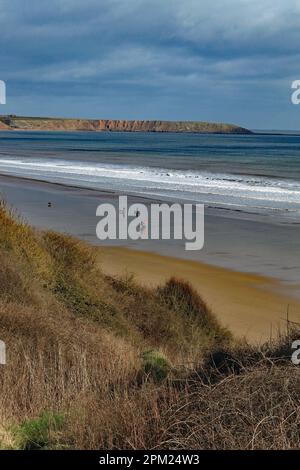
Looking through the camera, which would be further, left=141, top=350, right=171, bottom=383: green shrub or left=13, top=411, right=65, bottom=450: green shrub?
left=141, top=350, right=171, bottom=383: green shrub

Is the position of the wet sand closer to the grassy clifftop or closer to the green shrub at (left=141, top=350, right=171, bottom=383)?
the grassy clifftop

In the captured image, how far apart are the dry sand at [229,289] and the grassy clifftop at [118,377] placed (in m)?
0.64

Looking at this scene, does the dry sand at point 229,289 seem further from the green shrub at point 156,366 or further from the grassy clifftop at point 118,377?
the green shrub at point 156,366

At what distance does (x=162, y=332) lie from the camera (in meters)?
11.6

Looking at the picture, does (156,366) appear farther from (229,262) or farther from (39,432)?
(229,262)

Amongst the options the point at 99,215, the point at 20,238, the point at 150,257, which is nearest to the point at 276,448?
the point at 20,238

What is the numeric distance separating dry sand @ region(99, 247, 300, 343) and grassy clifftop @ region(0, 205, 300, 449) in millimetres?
639

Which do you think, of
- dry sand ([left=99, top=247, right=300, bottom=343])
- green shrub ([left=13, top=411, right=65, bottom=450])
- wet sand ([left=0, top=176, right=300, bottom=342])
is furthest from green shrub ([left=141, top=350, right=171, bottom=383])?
dry sand ([left=99, top=247, right=300, bottom=343])

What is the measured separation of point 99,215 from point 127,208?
1.77 m

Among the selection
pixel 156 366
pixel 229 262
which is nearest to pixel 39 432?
pixel 156 366

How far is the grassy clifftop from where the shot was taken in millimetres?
4848

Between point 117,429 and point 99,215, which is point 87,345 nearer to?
point 117,429

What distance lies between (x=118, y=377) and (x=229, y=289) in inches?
300

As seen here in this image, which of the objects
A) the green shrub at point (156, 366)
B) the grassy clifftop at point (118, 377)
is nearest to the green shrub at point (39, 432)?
the grassy clifftop at point (118, 377)
